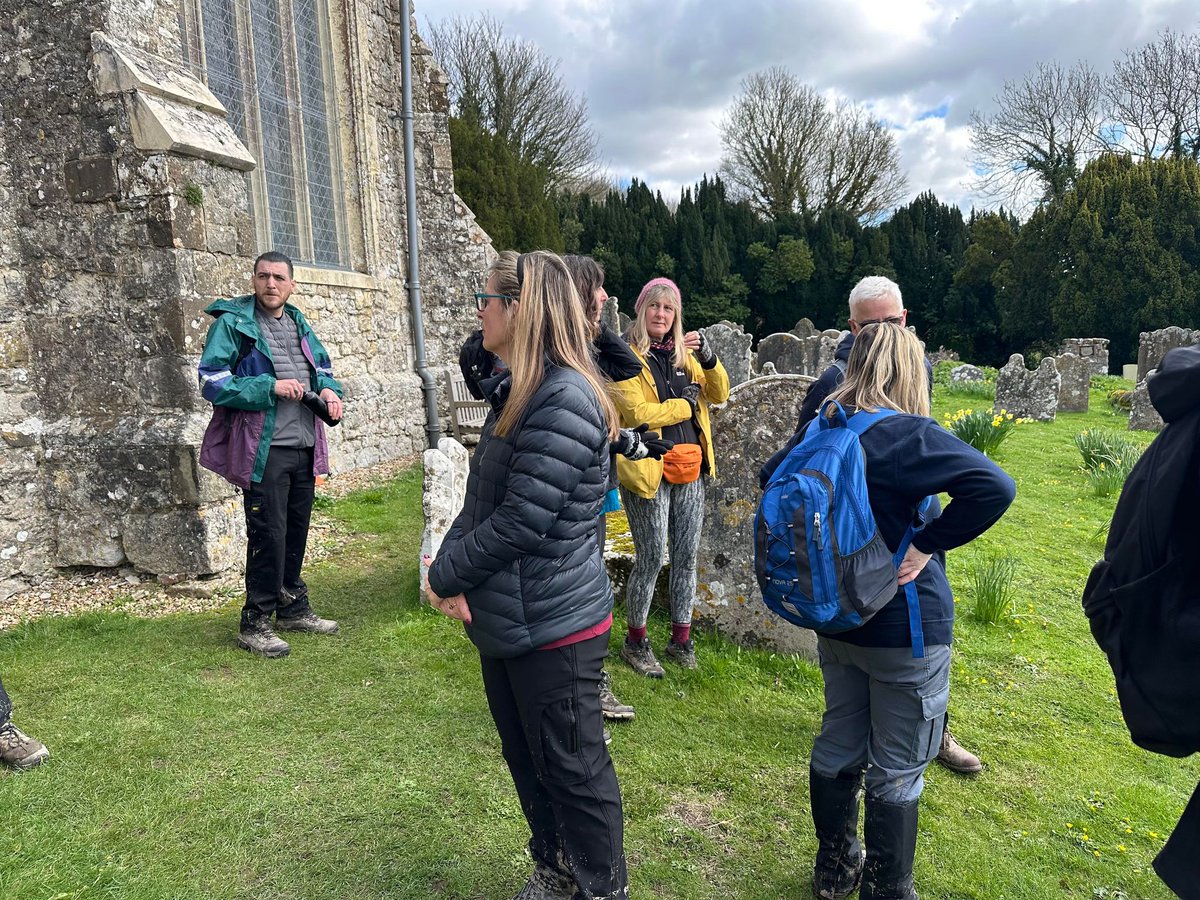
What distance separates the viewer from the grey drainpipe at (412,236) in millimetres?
9328

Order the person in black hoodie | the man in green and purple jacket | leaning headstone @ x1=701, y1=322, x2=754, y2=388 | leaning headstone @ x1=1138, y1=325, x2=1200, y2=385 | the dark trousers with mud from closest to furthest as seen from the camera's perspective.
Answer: the person in black hoodie, the man in green and purple jacket, the dark trousers with mud, leaning headstone @ x1=701, y1=322, x2=754, y2=388, leaning headstone @ x1=1138, y1=325, x2=1200, y2=385

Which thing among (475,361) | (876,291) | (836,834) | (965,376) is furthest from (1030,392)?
(836,834)

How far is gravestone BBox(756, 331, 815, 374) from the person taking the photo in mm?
13430

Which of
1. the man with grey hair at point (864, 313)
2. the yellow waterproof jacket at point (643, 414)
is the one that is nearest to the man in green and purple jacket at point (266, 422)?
the yellow waterproof jacket at point (643, 414)

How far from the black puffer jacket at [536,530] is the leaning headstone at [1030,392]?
1153 centimetres

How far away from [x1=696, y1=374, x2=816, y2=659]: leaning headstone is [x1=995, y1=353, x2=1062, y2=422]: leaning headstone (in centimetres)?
946

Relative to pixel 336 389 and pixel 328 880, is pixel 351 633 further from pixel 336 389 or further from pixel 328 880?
pixel 328 880

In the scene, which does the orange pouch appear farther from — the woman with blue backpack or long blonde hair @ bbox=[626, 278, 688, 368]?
the woman with blue backpack

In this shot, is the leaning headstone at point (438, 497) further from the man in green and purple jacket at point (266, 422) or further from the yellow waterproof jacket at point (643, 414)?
the yellow waterproof jacket at point (643, 414)

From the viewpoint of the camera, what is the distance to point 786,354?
13.7 meters

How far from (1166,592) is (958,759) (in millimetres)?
2141

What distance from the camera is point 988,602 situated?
451 centimetres

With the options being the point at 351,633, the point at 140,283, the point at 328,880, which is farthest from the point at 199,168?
the point at 328,880

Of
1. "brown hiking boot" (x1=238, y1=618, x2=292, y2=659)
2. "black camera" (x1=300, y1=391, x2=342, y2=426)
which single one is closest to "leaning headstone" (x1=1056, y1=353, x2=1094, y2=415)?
"black camera" (x1=300, y1=391, x2=342, y2=426)
